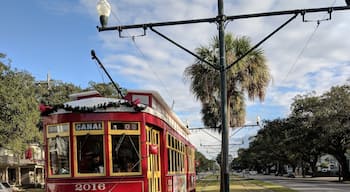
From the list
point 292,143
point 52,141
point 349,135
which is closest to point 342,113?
point 349,135

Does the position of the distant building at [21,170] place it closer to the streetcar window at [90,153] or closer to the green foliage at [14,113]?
the green foliage at [14,113]

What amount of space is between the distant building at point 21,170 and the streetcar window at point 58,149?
44669 mm

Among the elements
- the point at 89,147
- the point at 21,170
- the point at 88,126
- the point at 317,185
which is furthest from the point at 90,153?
the point at 21,170

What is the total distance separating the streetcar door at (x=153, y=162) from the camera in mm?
9742

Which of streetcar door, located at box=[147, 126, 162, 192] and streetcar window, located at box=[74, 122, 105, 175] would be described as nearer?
streetcar window, located at box=[74, 122, 105, 175]

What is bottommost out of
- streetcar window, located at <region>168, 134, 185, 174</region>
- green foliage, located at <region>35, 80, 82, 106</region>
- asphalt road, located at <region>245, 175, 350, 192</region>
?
asphalt road, located at <region>245, 175, 350, 192</region>

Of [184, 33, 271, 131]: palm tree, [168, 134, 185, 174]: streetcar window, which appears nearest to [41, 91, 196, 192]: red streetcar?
[168, 134, 185, 174]: streetcar window

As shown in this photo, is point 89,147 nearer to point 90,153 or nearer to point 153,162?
point 90,153

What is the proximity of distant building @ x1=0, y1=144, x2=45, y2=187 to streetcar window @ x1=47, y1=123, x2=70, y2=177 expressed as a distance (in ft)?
147

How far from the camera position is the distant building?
174 ft

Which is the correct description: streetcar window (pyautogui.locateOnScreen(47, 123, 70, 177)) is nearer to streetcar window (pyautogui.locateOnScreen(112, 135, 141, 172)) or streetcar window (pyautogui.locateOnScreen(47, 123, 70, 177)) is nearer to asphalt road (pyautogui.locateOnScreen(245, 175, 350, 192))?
streetcar window (pyautogui.locateOnScreen(112, 135, 141, 172))

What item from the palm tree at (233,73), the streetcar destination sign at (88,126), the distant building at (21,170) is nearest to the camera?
the streetcar destination sign at (88,126)

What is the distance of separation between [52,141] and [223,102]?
3606 millimetres

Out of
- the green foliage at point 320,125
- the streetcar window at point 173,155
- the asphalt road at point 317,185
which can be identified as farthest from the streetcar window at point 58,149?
the green foliage at point 320,125
